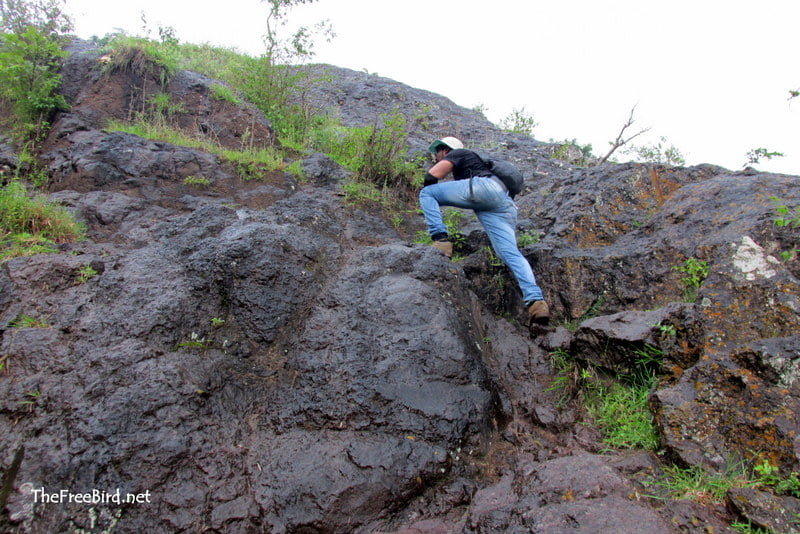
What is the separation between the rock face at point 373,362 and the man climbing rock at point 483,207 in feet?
1.11

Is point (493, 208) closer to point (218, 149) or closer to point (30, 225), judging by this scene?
point (218, 149)

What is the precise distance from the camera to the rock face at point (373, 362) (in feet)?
7.82

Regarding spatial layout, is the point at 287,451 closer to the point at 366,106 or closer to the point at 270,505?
the point at 270,505

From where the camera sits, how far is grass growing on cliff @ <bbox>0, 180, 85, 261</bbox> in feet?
12.3

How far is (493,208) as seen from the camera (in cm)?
458

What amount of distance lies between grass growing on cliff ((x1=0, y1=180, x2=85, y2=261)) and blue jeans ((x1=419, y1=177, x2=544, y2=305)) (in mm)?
3585

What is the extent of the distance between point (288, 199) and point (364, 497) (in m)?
3.69

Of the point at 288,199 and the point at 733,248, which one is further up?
the point at 733,248

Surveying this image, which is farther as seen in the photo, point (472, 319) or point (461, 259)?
point (461, 259)

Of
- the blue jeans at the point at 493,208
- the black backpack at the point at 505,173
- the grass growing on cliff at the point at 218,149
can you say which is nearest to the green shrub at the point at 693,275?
the blue jeans at the point at 493,208

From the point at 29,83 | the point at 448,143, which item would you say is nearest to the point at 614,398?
the point at 448,143

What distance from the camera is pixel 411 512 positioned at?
255cm

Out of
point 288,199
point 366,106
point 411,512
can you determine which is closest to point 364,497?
point 411,512

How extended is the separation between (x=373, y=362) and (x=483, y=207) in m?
2.20
